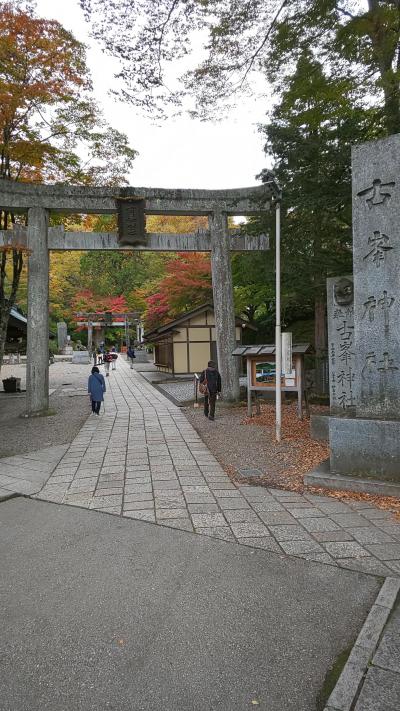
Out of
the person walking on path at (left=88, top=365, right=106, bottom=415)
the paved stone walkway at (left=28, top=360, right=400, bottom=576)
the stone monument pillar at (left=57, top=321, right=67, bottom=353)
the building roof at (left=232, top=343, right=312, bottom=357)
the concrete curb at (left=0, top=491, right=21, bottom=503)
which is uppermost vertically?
the stone monument pillar at (left=57, top=321, right=67, bottom=353)

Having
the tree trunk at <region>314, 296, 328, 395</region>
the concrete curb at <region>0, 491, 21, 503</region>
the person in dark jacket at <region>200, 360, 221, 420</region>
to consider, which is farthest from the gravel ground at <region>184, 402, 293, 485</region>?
the tree trunk at <region>314, 296, 328, 395</region>

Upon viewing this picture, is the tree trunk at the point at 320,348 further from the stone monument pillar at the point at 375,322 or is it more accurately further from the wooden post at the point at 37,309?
the wooden post at the point at 37,309

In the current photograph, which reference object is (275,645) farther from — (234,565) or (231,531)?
(231,531)

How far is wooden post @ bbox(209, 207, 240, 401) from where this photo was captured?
12227 mm

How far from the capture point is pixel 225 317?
1234cm

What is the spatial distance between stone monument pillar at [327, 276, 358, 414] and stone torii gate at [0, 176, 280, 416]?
3942 mm

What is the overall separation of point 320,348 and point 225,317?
11.8 feet

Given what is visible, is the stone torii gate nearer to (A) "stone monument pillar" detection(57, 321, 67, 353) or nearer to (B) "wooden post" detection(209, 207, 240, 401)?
(B) "wooden post" detection(209, 207, 240, 401)

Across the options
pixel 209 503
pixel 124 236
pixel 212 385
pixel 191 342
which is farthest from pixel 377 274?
pixel 191 342

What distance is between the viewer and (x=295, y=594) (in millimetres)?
2988

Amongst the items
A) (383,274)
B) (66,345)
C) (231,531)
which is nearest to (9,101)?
(383,274)

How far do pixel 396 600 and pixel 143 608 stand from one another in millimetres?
1785

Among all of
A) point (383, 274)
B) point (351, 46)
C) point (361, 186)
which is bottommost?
point (383, 274)

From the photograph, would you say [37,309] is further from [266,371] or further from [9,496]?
[9,496]
